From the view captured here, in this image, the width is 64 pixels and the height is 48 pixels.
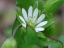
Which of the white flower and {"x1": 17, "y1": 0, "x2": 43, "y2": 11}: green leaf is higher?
{"x1": 17, "y1": 0, "x2": 43, "y2": 11}: green leaf

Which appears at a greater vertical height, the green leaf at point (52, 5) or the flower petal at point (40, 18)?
the green leaf at point (52, 5)

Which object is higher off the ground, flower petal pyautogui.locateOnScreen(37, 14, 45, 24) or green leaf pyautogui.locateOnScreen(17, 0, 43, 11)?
green leaf pyautogui.locateOnScreen(17, 0, 43, 11)

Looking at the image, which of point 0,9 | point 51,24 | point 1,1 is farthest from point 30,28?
point 1,1

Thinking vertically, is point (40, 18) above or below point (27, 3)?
below

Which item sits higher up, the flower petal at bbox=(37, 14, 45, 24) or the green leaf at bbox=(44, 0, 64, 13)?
the green leaf at bbox=(44, 0, 64, 13)

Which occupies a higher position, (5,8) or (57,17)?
(5,8)

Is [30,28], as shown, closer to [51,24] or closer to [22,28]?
[22,28]

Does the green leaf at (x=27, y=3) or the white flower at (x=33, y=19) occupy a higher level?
the green leaf at (x=27, y=3)

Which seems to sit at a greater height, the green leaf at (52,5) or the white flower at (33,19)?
the green leaf at (52,5)
